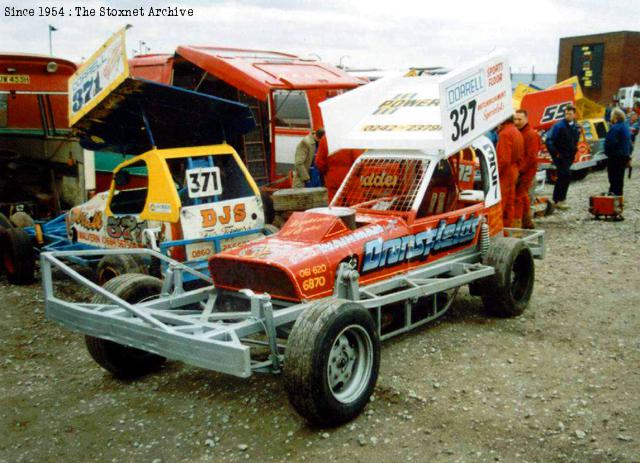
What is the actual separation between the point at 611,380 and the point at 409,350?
1676mm

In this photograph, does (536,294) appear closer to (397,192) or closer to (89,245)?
(397,192)

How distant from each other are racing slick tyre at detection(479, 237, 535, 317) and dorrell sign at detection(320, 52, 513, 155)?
115 cm

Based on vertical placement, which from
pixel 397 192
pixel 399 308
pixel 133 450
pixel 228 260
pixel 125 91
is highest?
pixel 125 91

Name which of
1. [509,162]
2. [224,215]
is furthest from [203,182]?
[509,162]

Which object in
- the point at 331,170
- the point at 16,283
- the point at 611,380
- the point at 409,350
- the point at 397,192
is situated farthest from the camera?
the point at 331,170

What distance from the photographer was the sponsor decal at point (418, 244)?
565 centimetres

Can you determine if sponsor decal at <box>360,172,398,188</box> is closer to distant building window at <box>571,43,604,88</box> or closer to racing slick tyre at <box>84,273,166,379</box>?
racing slick tyre at <box>84,273,166,379</box>

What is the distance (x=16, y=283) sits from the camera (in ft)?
28.5

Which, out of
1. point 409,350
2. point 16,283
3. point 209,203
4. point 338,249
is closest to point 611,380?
point 409,350

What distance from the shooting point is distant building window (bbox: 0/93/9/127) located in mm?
10688

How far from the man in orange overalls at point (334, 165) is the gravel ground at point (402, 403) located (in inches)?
128

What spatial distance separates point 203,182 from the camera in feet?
23.2

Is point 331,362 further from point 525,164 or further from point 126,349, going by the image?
point 525,164

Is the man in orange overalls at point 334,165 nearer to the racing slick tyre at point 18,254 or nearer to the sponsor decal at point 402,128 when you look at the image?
the sponsor decal at point 402,128
